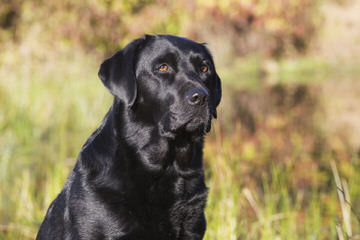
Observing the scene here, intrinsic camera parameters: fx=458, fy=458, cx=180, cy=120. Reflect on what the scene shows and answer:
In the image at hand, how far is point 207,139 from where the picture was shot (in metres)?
9.11

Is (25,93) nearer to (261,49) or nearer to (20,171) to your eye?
(20,171)

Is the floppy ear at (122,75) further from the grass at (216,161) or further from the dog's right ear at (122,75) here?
the grass at (216,161)

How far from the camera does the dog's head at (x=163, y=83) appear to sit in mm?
2516

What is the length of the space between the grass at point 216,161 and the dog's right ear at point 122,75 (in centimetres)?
143

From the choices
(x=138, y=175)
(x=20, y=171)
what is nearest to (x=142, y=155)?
(x=138, y=175)

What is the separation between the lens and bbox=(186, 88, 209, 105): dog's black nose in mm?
2469

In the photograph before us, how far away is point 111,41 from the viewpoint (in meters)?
8.83

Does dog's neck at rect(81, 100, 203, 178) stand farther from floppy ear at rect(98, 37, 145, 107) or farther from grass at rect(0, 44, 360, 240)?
grass at rect(0, 44, 360, 240)

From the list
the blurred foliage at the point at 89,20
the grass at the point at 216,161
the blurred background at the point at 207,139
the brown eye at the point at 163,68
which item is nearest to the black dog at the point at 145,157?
the brown eye at the point at 163,68

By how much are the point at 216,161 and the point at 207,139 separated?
498cm

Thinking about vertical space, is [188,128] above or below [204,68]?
below

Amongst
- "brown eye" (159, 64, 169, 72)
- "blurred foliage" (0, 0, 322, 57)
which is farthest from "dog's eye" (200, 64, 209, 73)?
"blurred foliage" (0, 0, 322, 57)

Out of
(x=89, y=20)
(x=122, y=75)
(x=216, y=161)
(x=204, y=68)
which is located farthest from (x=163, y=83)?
(x=89, y=20)

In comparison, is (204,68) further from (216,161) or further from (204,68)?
(216,161)
